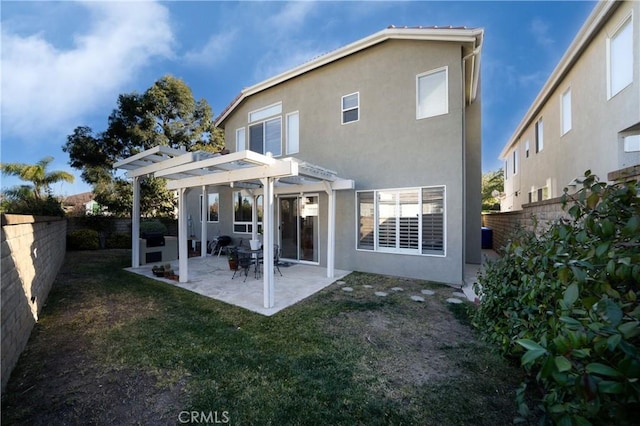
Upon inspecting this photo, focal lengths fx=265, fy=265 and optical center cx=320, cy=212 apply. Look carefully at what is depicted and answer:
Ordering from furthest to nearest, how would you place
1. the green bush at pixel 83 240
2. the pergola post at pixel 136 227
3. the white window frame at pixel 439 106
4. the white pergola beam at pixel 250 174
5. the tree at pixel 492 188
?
the tree at pixel 492 188
the green bush at pixel 83 240
the pergola post at pixel 136 227
the white window frame at pixel 439 106
the white pergola beam at pixel 250 174

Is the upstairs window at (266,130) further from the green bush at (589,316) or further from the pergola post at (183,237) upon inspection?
the green bush at (589,316)

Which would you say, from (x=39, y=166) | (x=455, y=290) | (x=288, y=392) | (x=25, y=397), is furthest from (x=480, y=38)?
(x=39, y=166)

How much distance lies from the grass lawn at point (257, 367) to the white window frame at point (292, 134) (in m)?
6.56

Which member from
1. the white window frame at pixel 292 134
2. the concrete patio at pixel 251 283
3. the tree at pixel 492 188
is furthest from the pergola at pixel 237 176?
the tree at pixel 492 188

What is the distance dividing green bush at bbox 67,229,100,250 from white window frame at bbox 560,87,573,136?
68.6 ft

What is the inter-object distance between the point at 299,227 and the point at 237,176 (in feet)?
14.9

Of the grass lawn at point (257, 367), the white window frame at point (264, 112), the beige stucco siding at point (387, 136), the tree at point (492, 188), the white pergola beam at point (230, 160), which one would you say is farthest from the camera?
the tree at point (492, 188)

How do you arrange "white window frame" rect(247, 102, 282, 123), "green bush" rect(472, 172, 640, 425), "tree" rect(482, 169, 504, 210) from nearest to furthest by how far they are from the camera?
1. "green bush" rect(472, 172, 640, 425)
2. "white window frame" rect(247, 102, 282, 123)
3. "tree" rect(482, 169, 504, 210)

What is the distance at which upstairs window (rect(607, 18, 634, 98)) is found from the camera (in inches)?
250

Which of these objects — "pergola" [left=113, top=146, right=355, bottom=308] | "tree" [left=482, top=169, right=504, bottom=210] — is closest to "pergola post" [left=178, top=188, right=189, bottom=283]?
"pergola" [left=113, top=146, right=355, bottom=308]

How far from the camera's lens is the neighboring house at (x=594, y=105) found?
20.5 ft

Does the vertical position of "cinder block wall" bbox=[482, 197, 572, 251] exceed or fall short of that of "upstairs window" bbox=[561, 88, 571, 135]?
it falls short

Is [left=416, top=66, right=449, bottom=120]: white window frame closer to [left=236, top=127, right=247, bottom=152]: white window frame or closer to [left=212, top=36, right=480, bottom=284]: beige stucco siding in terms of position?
[left=212, top=36, right=480, bottom=284]: beige stucco siding

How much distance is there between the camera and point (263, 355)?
3797 mm
